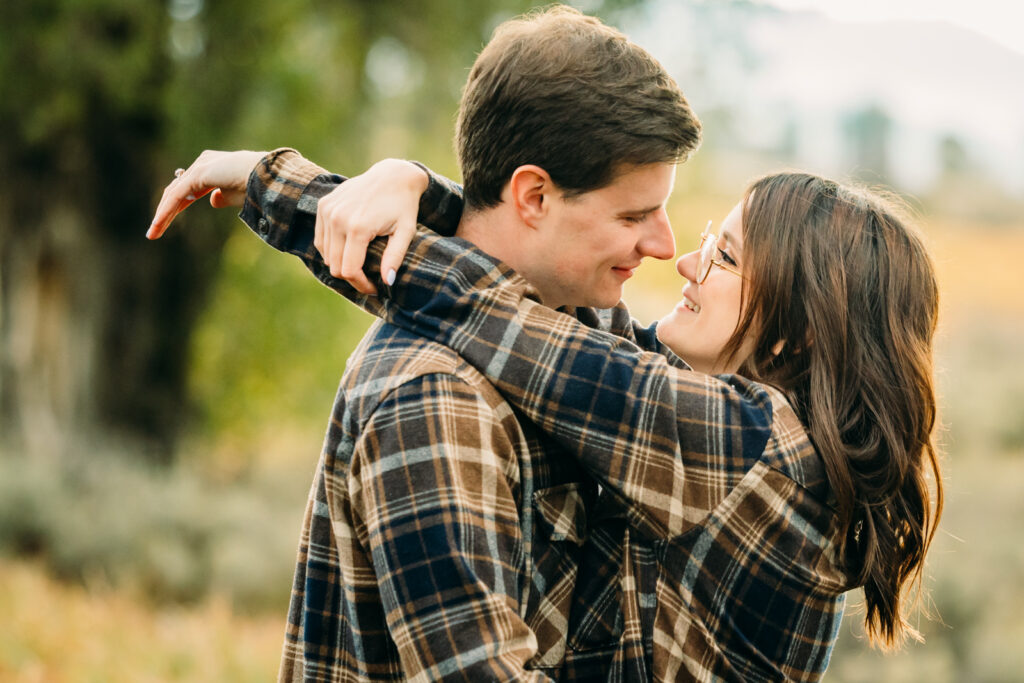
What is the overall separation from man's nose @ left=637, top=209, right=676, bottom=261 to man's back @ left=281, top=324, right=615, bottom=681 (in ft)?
1.68

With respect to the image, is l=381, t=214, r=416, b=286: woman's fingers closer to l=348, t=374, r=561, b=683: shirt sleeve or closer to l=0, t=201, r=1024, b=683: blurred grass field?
l=348, t=374, r=561, b=683: shirt sleeve

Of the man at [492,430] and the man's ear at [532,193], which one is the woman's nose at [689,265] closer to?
the man at [492,430]

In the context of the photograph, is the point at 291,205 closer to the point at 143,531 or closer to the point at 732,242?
the point at 732,242

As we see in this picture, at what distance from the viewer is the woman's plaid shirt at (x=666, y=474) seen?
1.65 metres

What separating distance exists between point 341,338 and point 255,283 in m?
0.83

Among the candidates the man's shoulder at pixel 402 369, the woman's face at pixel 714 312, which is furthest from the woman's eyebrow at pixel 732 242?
the man's shoulder at pixel 402 369

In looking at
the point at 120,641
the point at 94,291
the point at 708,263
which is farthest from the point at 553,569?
the point at 94,291

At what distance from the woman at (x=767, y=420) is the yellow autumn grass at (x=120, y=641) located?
3635 millimetres

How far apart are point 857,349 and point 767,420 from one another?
0.30 m

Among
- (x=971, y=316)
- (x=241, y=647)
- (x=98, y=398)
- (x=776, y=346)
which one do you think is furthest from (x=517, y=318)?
(x=971, y=316)

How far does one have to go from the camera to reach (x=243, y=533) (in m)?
6.93

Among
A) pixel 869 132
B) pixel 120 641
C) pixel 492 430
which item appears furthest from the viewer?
pixel 869 132

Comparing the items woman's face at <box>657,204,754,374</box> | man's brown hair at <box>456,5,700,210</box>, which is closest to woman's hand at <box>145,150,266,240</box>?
man's brown hair at <box>456,5,700,210</box>

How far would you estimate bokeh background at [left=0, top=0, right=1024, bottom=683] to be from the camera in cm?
543
